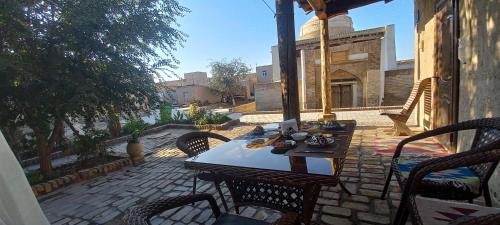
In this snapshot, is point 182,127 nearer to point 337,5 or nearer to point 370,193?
point 337,5

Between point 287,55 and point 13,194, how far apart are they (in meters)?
3.05

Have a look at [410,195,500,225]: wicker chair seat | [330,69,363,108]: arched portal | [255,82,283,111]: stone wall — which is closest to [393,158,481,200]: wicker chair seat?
[410,195,500,225]: wicker chair seat

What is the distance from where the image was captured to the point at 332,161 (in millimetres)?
1691

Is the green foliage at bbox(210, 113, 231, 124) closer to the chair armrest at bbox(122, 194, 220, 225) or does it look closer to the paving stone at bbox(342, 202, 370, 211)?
the paving stone at bbox(342, 202, 370, 211)

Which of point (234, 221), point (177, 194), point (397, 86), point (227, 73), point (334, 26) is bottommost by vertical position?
point (177, 194)

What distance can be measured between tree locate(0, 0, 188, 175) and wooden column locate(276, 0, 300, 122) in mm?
2762

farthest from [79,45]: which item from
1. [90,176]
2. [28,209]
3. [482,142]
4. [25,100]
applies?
[482,142]

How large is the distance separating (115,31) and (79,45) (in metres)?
0.60

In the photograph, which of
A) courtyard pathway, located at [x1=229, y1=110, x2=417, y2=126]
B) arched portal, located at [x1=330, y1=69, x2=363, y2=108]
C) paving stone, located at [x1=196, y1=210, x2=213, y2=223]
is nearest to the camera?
paving stone, located at [x1=196, y1=210, x2=213, y2=223]

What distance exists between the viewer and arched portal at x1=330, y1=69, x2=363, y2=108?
14461 millimetres

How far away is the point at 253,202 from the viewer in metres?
2.07

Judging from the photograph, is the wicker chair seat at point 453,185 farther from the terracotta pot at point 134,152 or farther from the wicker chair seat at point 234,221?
the terracotta pot at point 134,152

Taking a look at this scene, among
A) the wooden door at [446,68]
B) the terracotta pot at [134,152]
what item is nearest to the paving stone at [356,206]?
the wooden door at [446,68]

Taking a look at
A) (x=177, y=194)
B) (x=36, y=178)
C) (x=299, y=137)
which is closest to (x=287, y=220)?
(x=299, y=137)
